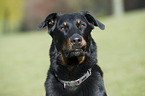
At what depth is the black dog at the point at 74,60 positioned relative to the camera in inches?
167

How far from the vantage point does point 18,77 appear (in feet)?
40.0

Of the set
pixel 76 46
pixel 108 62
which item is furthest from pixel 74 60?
pixel 108 62

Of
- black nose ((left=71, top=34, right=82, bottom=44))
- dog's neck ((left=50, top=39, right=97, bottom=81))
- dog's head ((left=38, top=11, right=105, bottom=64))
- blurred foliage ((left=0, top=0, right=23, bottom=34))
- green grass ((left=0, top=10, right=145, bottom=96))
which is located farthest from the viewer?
blurred foliage ((left=0, top=0, right=23, bottom=34))

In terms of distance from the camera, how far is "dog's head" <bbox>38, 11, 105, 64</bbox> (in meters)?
4.29

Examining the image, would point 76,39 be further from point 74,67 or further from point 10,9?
point 10,9

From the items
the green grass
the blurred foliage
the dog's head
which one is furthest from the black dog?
the blurred foliage

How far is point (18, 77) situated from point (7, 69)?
2239 millimetres

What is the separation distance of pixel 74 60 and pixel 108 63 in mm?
6785

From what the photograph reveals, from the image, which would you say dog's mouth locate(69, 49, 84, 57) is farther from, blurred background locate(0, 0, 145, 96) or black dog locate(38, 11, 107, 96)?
blurred background locate(0, 0, 145, 96)

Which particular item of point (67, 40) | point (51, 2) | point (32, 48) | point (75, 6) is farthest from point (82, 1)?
point (67, 40)

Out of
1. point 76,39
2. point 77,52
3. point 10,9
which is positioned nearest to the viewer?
point 76,39

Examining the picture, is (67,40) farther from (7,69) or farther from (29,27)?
(29,27)

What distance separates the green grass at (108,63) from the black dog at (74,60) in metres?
2.46

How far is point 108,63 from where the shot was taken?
438 inches
